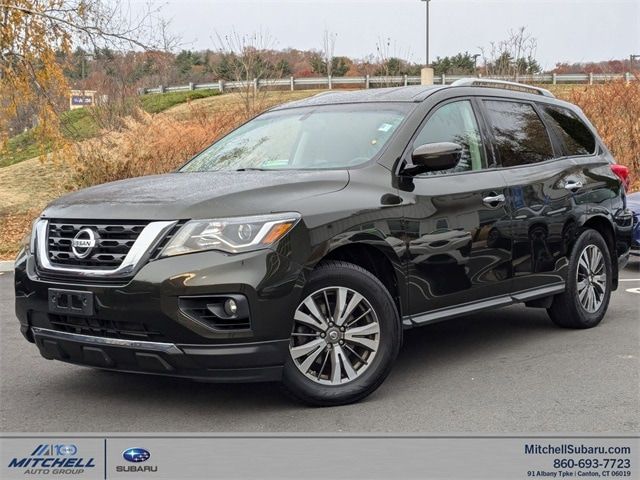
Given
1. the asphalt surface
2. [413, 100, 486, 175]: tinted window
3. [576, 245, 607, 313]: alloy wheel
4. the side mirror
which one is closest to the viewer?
the asphalt surface

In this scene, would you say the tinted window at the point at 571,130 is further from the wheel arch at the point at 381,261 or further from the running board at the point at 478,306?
the wheel arch at the point at 381,261

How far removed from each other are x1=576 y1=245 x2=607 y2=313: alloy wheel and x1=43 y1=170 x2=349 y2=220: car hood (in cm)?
266

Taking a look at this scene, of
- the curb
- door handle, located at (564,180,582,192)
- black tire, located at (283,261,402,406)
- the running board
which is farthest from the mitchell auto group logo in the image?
the curb

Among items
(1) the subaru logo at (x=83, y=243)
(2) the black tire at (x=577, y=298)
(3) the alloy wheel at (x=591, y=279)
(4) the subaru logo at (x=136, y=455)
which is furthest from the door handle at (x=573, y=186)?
(4) the subaru logo at (x=136, y=455)

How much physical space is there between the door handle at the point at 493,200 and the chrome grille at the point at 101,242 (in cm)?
237

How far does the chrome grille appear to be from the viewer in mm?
4020

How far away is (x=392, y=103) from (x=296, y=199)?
1410 mm

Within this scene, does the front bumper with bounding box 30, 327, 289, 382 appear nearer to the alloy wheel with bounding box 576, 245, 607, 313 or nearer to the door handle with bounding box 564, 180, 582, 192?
the door handle with bounding box 564, 180, 582, 192

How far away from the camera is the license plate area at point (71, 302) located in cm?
405

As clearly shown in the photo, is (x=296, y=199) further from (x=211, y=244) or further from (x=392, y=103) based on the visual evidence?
(x=392, y=103)

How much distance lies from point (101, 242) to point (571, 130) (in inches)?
169

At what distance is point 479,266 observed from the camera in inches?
203

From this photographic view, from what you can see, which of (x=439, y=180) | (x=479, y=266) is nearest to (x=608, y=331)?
(x=479, y=266)

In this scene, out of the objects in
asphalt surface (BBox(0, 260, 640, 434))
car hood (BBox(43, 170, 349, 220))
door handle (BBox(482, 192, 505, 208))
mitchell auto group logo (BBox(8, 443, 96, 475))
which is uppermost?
car hood (BBox(43, 170, 349, 220))
